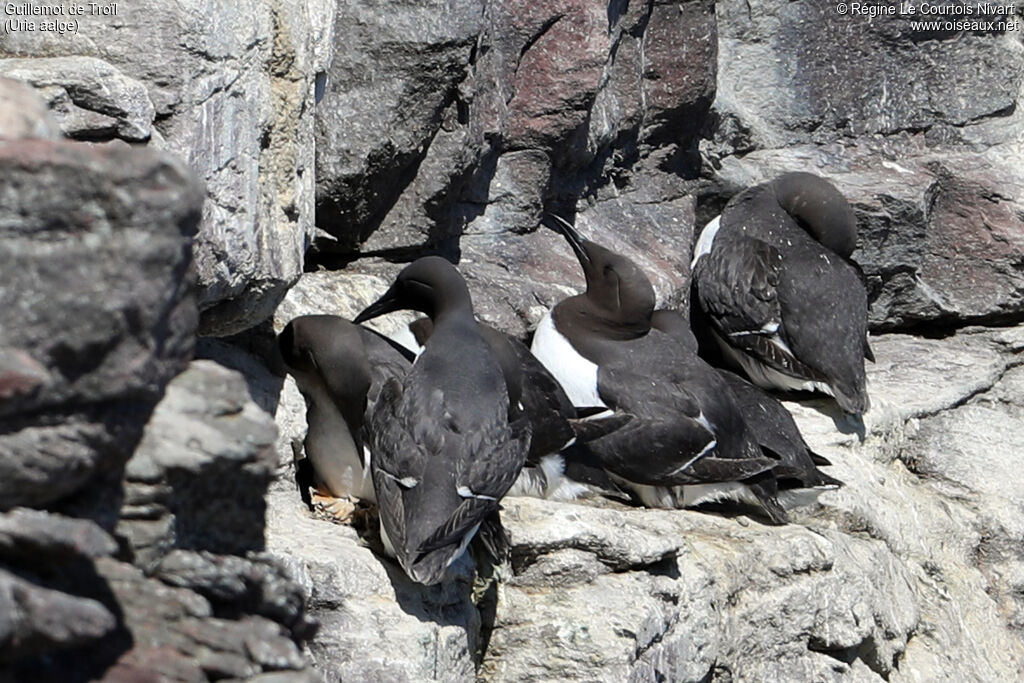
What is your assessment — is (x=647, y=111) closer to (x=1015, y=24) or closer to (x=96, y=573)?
(x=1015, y=24)

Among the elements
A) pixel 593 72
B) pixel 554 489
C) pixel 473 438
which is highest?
pixel 593 72

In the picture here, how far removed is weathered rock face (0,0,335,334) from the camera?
3896 millimetres

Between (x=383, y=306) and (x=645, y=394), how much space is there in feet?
3.46

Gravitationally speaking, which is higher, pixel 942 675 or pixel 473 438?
pixel 473 438

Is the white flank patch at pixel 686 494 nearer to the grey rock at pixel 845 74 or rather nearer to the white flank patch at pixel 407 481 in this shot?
the white flank patch at pixel 407 481

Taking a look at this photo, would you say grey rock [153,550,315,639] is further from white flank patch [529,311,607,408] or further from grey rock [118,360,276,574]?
white flank patch [529,311,607,408]

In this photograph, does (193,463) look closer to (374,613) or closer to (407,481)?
Answer: (374,613)

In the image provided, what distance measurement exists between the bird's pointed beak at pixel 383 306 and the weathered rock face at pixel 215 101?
0.80 metres

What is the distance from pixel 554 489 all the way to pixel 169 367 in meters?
3.40

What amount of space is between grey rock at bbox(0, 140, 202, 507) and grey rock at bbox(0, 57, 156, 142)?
64.2 inches

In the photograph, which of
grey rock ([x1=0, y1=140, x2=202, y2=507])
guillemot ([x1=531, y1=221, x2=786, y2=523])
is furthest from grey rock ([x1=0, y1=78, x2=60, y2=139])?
guillemot ([x1=531, y1=221, x2=786, y2=523])

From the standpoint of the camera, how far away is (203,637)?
2.46 metres

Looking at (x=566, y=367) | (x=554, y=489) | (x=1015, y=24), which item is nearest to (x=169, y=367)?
(x=554, y=489)

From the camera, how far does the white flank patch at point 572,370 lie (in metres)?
6.12
